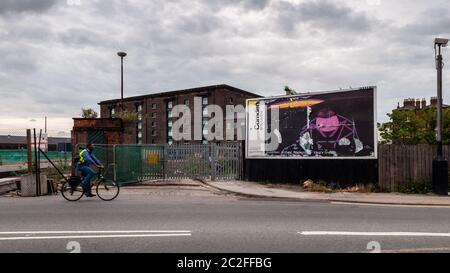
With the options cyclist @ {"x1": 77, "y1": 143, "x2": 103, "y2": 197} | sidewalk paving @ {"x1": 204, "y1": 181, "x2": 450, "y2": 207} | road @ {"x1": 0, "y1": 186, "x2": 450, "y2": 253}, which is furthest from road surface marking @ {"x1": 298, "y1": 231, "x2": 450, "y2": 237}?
cyclist @ {"x1": 77, "y1": 143, "x2": 103, "y2": 197}

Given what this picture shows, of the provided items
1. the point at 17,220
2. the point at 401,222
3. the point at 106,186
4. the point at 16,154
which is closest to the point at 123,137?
the point at 106,186

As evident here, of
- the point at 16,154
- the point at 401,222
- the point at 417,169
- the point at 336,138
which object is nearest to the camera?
the point at 401,222

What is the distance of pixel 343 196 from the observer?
14492mm

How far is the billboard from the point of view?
1645cm

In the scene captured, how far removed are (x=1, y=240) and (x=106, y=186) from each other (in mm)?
6455

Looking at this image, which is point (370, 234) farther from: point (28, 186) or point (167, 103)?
point (167, 103)

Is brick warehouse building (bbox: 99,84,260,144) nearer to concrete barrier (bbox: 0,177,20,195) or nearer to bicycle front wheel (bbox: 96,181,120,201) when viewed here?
concrete barrier (bbox: 0,177,20,195)

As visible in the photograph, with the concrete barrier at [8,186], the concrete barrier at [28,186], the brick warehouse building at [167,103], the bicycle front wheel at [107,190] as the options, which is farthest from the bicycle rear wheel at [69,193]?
the brick warehouse building at [167,103]

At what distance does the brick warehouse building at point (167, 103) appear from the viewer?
78.7 m

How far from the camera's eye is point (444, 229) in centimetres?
825
